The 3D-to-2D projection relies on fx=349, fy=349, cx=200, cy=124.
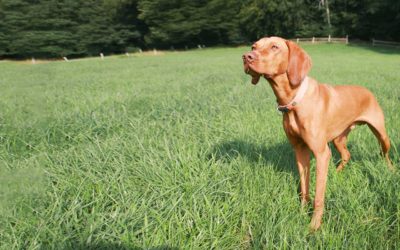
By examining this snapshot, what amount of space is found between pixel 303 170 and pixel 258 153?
Result: 0.81 metres

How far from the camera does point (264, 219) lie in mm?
2949

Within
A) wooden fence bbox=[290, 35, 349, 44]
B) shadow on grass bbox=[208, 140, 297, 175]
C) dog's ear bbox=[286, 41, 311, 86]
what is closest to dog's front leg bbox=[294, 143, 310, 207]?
shadow on grass bbox=[208, 140, 297, 175]

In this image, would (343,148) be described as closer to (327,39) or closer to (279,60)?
(279,60)

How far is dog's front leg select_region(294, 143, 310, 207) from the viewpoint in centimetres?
330

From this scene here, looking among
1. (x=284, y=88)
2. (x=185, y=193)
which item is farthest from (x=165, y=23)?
(x=185, y=193)

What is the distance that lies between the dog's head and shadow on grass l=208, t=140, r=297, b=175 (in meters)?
1.11

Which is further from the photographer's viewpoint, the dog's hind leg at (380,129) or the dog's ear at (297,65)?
the dog's hind leg at (380,129)

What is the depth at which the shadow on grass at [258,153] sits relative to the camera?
3.86 m

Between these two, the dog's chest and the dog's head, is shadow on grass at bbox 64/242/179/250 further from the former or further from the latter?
the dog's head

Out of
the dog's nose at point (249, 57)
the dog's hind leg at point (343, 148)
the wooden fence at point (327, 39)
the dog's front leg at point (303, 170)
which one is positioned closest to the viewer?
the dog's nose at point (249, 57)

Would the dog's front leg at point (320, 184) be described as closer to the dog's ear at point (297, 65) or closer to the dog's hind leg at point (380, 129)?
the dog's ear at point (297, 65)

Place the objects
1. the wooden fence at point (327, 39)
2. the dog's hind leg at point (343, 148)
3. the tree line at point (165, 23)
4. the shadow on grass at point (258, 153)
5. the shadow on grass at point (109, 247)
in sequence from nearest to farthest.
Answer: the shadow on grass at point (109, 247) → the shadow on grass at point (258, 153) → the dog's hind leg at point (343, 148) → the wooden fence at point (327, 39) → the tree line at point (165, 23)

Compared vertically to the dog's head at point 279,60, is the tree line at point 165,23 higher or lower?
higher

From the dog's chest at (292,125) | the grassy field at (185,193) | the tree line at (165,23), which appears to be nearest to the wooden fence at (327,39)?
the tree line at (165,23)
